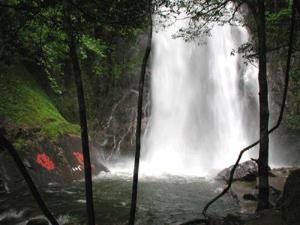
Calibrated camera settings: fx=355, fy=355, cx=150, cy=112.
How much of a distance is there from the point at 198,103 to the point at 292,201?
1779 cm

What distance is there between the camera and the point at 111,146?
63.6ft

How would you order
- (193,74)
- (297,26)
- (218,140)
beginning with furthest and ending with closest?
(193,74)
(218,140)
(297,26)

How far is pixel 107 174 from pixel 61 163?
Answer: 280 centimetres

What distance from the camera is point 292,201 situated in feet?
18.5

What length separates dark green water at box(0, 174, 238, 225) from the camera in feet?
26.1

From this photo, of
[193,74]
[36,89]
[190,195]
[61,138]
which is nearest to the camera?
[190,195]

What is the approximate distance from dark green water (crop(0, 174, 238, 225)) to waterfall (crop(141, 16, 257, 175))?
311 inches

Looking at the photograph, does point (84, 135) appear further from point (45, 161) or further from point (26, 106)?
point (26, 106)

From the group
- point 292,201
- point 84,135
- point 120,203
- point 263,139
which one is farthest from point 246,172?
point 84,135

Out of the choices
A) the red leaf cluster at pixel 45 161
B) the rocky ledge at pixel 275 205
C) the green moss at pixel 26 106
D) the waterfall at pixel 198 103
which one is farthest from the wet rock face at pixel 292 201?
the waterfall at pixel 198 103

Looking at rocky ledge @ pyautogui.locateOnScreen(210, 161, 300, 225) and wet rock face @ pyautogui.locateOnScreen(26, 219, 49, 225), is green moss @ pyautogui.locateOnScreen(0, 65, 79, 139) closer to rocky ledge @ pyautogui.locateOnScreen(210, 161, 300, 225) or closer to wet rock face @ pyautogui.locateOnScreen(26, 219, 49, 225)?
wet rock face @ pyautogui.locateOnScreen(26, 219, 49, 225)

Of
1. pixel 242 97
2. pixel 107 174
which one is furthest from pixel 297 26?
pixel 242 97

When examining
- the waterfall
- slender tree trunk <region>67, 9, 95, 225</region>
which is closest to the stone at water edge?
slender tree trunk <region>67, 9, 95, 225</region>

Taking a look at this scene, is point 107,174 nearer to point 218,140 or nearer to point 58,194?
point 58,194
